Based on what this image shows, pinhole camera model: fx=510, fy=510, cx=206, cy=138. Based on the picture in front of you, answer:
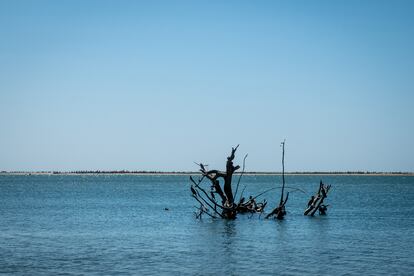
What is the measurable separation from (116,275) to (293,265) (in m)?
7.83

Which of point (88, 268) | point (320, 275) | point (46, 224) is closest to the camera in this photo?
point (320, 275)

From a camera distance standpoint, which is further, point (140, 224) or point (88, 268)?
point (140, 224)

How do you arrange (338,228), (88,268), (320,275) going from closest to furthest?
(320,275) < (88,268) < (338,228)

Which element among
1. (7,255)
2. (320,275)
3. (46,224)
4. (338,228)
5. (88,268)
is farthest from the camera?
(46,224)

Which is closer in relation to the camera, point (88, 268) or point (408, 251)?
point (88, 268)

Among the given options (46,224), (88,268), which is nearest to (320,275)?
(88,268)

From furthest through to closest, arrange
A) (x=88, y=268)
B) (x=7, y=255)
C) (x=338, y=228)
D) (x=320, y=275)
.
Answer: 1. (x=338, y=228)
2. (x=7, y=255)
3. (x=88, y=268)
4. (x=320, y=275)

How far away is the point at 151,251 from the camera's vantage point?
26.5 metres

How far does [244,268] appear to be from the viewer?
73.2ft

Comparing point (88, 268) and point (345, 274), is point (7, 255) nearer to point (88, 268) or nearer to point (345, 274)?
point (88, 268)

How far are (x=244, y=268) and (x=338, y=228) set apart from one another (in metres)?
17.0

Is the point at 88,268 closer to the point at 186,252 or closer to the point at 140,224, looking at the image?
the point at 186,252

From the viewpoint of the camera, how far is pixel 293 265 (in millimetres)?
22781

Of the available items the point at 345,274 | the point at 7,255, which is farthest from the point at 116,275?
the point at 345,274
